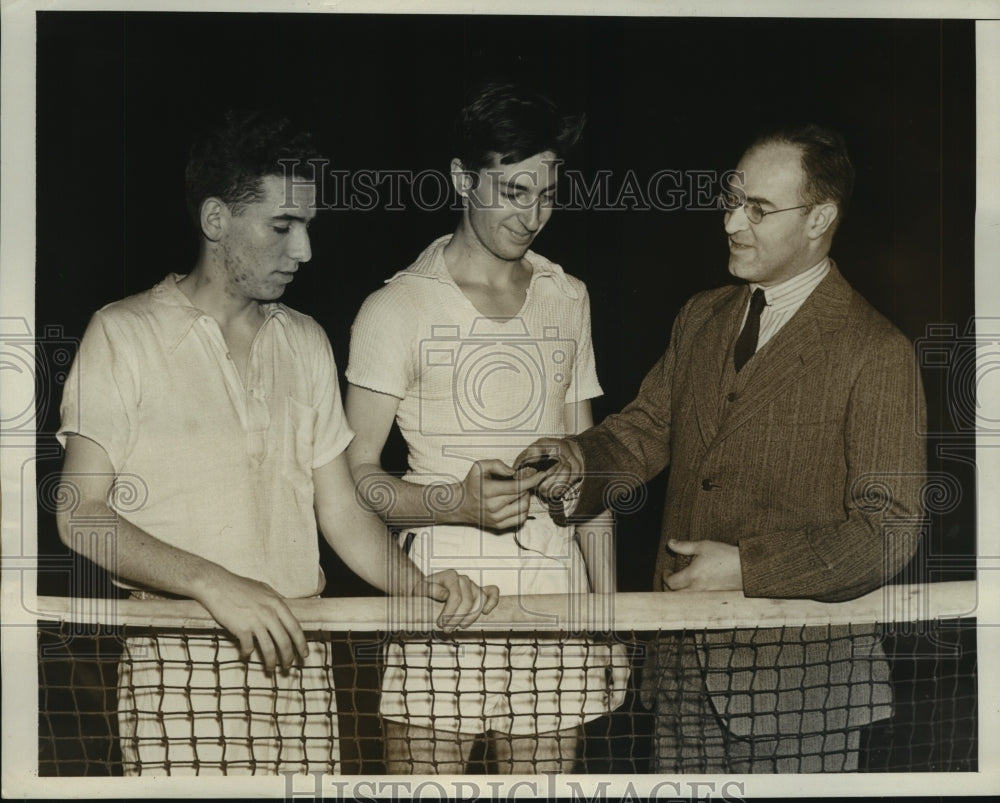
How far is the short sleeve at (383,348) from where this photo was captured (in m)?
2.24

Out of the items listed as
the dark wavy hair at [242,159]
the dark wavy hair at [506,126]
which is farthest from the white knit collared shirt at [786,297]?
the dark wavy hair at [242,159]

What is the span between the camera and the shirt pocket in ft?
7.34

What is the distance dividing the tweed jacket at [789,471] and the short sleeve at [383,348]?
0.46 meters

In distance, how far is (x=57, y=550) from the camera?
2.25 metres

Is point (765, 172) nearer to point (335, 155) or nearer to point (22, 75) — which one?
point (335, 155)

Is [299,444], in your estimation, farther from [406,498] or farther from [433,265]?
[433,265]

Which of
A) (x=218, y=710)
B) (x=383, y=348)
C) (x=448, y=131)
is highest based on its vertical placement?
(x=448, y=131)

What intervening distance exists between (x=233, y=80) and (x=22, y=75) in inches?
19.6

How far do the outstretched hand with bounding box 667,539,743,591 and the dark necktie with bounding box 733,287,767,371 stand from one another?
41 cm
